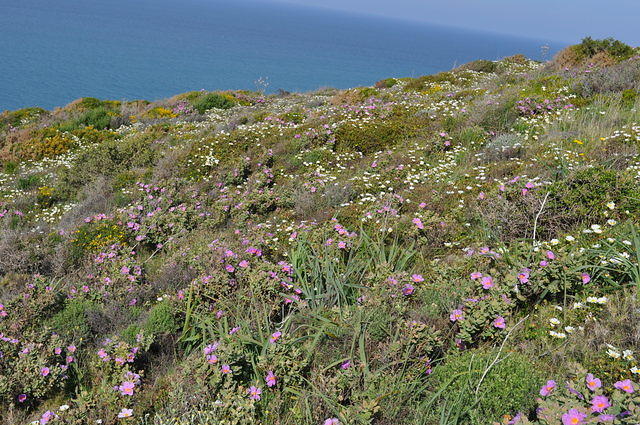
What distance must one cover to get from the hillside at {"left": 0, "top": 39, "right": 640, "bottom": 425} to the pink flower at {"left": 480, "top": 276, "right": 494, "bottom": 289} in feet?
0.07

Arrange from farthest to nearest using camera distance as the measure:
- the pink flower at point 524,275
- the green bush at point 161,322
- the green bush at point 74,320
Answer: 1. the green bush at point 74,320
2. the green bush at point 161,322
3. the pink flower at point 524,275

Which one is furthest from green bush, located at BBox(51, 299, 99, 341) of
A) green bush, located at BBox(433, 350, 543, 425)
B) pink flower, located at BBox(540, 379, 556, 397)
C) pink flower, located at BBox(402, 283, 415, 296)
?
pink flower, located at BBox(540, 379, 556, 397)

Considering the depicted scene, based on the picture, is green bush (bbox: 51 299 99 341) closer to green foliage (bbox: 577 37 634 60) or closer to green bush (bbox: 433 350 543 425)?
green bush (bbox: 433 350 543 425)

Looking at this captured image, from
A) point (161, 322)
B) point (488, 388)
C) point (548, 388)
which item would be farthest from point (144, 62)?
point (548, 388)

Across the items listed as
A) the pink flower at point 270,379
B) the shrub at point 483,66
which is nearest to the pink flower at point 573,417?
the pink flower at point 270,379

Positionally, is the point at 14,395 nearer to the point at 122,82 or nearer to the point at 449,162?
the point at 449,162

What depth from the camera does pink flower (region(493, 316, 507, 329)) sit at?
3518 mm

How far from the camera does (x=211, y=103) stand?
2214 cm

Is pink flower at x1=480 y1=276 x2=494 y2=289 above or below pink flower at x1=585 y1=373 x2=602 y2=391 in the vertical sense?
below

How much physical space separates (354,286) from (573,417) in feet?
7.83

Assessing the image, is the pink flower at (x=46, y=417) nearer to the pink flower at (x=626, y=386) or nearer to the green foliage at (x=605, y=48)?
the pink flower at (x=626, y=386)

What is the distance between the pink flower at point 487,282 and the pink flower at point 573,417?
161 cm

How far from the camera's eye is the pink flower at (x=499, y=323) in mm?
3518

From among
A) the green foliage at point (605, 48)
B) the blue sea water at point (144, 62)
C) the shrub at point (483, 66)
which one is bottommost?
the blue sea water at point (144, 62)
